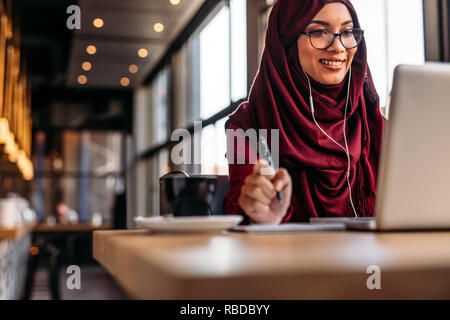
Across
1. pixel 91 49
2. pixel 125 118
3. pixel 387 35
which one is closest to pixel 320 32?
pixel 387 35

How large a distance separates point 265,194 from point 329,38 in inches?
57.5

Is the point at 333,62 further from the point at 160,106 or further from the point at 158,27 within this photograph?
the point at 160,106

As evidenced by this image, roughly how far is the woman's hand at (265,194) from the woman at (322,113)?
1085mm

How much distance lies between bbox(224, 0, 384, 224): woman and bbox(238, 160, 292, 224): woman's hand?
3.56 feet

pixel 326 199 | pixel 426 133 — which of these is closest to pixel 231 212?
pixel 326 199

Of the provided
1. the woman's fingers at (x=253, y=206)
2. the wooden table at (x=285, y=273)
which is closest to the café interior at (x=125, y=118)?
the wooden table at (x=285, y=273)

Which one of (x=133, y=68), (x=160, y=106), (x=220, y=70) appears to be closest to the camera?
(x=220, y=70)

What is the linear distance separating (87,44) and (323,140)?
18.4 ft

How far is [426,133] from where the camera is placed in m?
0.91

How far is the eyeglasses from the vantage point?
238cm

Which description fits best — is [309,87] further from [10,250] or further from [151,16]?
[151,16]

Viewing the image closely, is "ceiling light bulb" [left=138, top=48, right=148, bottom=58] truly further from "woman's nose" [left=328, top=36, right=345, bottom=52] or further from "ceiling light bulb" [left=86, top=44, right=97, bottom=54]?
"woman's nose" [left=328, top=36, right=345, bottom=52]

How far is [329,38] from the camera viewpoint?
2396mm

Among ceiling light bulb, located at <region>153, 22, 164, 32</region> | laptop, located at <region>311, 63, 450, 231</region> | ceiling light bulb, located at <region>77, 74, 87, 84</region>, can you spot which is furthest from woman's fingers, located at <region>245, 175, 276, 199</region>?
ceiling light bulb, located at <region>77, 74, 87, 84</region>
